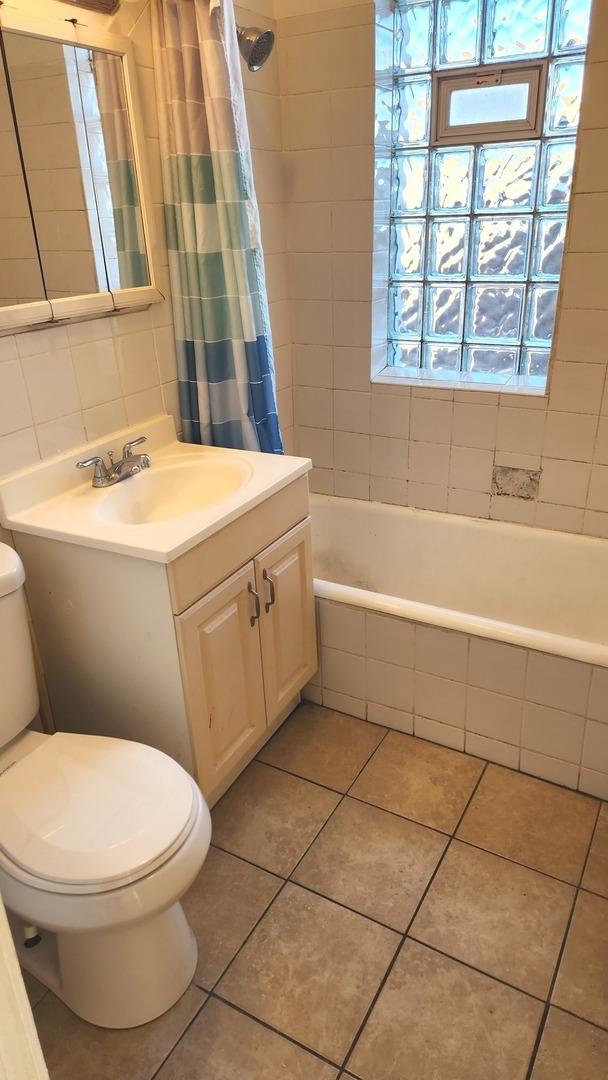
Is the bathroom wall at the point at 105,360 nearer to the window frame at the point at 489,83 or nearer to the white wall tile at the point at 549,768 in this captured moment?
the window frame at the point at 489,83

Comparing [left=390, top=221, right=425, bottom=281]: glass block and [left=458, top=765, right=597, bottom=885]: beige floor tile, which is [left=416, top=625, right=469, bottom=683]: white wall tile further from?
[left=390, top=221, right=425, bottom=281]: glass block

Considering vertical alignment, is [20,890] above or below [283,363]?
below

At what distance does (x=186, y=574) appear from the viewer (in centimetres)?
152

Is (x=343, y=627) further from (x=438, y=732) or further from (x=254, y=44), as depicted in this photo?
(x=254, y=44)

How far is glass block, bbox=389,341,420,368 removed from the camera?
8.56 ft

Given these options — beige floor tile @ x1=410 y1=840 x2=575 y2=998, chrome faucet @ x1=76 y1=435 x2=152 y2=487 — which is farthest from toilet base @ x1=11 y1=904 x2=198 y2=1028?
chrome faucet @ x1=76 y1=435 x2=152 y2=487

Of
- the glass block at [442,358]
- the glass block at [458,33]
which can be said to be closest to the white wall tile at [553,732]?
the glass block at [442,358]

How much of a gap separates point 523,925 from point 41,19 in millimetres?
2206

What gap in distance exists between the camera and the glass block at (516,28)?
2051 mm

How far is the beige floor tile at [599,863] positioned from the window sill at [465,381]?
4.13 ft

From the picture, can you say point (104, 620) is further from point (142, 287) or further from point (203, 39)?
point (203, 39)

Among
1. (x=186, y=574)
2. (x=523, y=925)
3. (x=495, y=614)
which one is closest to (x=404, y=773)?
(x=523, y=925)

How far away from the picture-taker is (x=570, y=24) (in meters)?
2.01

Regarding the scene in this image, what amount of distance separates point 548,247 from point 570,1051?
2104 millimetres
